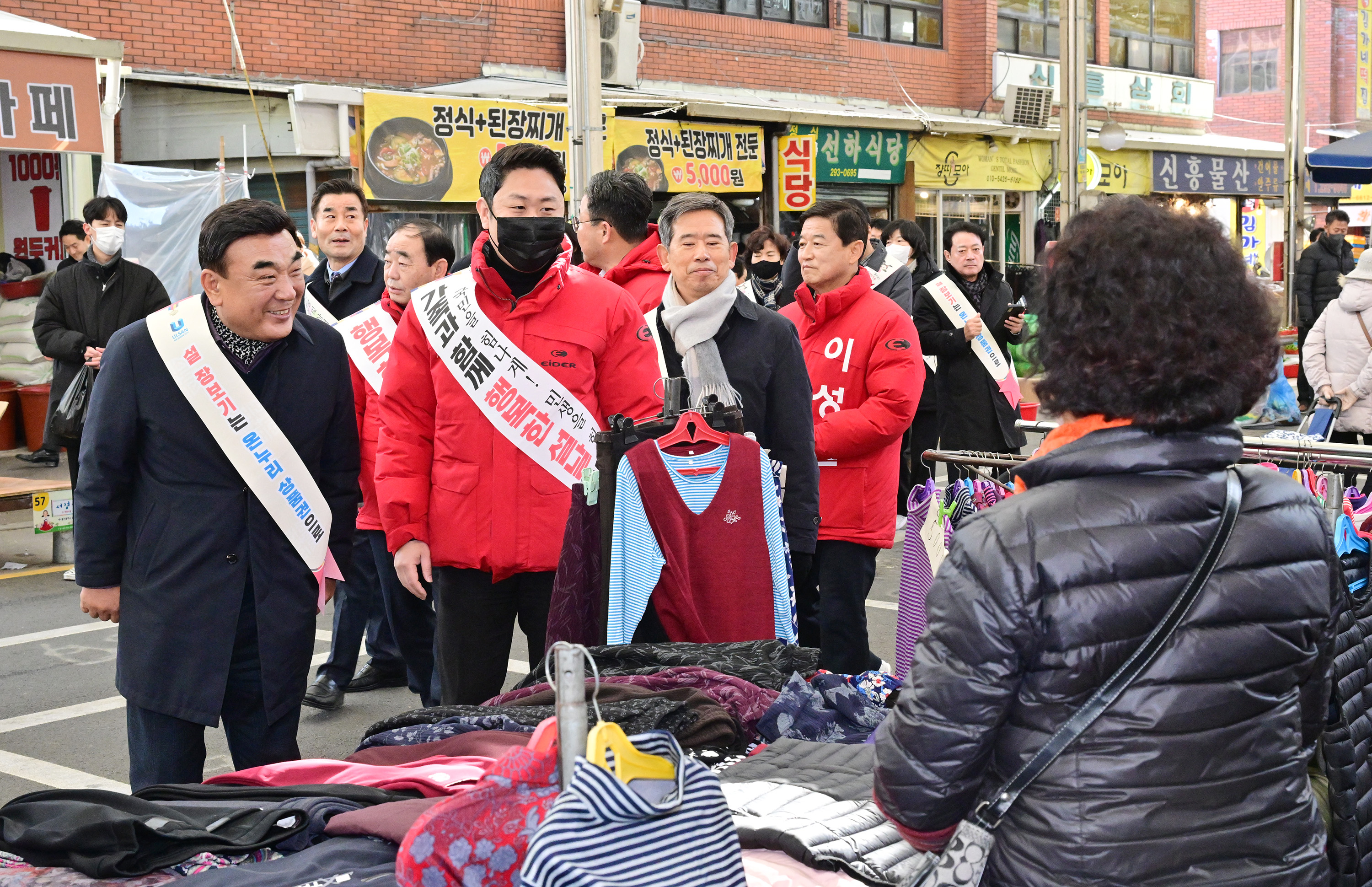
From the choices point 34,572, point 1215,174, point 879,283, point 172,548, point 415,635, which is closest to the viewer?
point 172,548

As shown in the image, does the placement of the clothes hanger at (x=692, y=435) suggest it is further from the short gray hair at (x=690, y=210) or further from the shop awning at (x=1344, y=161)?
the shop awning at (x=1344, y=161)

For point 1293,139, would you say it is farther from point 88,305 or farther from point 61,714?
point 61,714

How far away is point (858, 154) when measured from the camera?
19.2m

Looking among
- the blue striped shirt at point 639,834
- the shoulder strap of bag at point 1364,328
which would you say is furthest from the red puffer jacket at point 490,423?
the shoulder strap of bag at point 1364,328

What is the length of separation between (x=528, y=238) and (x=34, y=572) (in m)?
6.48

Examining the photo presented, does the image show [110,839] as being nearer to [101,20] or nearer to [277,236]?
[277,236]

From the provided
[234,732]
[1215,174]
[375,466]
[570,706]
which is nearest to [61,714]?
[375,466]

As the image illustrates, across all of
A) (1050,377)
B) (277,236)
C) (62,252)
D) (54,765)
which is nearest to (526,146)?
(277,236)

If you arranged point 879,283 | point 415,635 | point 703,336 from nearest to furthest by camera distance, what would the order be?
point 703,336 < point 415,635 < point 879,283

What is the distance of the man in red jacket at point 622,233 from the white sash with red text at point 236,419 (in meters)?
2.21

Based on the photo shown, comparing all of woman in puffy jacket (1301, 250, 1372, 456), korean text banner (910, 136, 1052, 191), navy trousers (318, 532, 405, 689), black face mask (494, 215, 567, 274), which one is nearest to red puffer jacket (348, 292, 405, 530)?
navy trousers (318, 532, 405, 689)

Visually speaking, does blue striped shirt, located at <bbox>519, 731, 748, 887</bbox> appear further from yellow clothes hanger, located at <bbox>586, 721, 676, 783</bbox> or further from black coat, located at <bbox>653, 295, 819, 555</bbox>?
black coat, located at <bbox>653, 295, 819, 555</bbox>

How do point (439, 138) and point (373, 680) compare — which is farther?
point (439, 138)

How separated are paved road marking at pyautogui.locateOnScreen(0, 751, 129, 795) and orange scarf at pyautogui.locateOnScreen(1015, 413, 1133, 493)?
4222 millimetres
